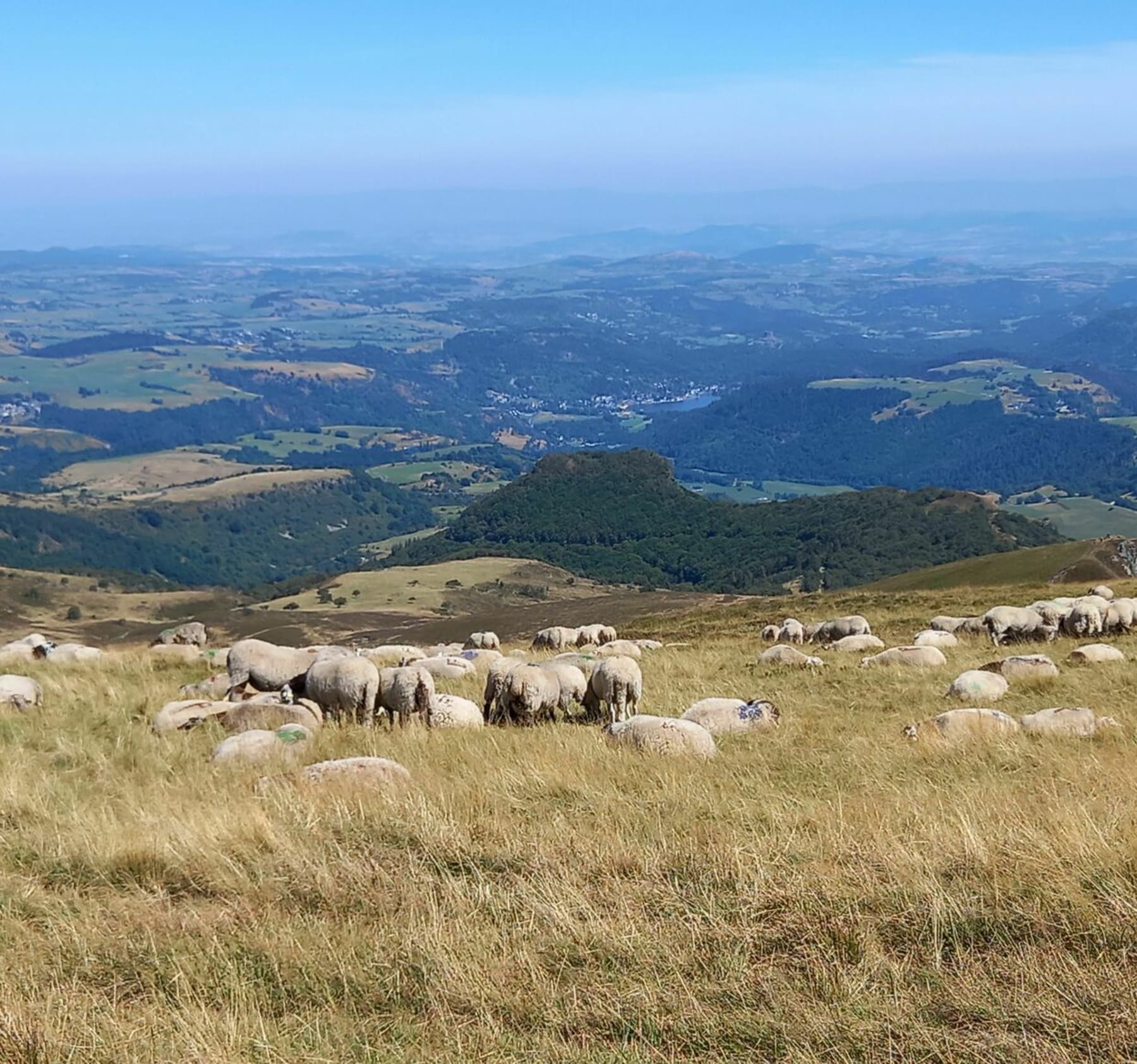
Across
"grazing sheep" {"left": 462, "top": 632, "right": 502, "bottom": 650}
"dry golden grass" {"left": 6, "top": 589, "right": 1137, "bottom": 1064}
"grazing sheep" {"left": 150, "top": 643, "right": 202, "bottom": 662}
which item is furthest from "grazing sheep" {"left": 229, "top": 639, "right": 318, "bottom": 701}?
"grazing sheep" {"left": 462, "top": 632, "right": 502, "bottom": 650}

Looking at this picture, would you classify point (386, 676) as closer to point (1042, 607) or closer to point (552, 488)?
point (1042, 607)

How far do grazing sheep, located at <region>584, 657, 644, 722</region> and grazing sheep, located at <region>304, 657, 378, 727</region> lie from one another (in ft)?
9.83

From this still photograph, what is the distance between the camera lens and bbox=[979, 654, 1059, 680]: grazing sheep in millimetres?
17797

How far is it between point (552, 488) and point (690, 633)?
115904mm

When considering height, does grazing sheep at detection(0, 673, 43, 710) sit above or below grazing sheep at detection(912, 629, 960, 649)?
above

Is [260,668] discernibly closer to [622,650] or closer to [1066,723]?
[622,650]

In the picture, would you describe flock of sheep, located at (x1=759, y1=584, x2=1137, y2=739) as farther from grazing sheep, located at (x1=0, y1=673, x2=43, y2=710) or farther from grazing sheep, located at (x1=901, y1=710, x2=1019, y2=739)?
grazing sheep, located at (x1=0, y1=673, x2=43, y2=710)

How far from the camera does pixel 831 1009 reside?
5164 millimetres

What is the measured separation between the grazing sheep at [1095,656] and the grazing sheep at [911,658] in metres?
2.34

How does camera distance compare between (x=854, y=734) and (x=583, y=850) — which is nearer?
(x=583, y=850)

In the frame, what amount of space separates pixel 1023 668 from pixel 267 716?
41.2 feet

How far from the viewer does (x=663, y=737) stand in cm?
1134

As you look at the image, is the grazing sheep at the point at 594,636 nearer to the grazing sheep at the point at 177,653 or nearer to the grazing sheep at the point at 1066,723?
the grazing sheep at the point at 177,653

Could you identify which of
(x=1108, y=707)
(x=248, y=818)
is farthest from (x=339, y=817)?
(x=1108, y=707)
